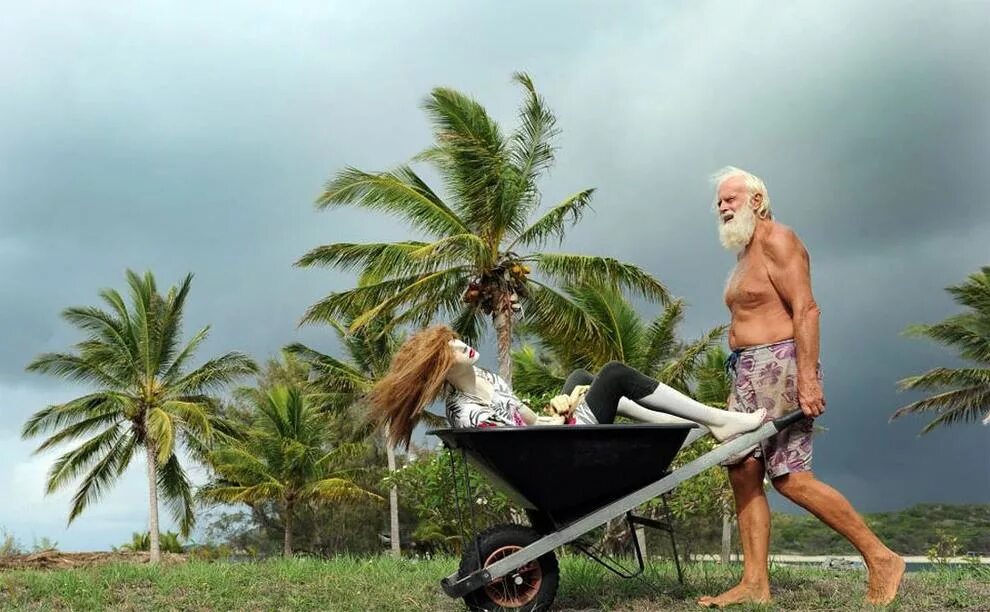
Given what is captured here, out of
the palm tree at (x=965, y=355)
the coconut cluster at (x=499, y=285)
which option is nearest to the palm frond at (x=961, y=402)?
the palm tree at (x=965, y=355)

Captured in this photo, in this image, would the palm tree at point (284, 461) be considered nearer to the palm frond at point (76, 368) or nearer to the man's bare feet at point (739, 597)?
the palm frond at point (76, 368)

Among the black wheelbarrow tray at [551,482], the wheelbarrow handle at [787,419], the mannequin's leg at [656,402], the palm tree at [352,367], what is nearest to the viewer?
the black wheelbarrow tray at [551,482]

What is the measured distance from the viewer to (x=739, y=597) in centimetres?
495

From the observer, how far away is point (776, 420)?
4703 mm

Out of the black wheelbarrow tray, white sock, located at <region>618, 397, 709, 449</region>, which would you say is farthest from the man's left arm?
white sock, located at <region>618, 397, 709, 449</region>

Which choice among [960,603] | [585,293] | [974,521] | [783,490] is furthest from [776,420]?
[974,521]

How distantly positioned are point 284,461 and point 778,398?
84.1ft

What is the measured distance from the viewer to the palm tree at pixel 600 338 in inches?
830

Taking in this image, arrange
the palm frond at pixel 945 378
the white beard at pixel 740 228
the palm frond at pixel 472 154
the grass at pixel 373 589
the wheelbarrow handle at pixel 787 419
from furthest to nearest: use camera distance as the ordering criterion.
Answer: the palm frond at pixel 945 378, the palm frond at pixel 472 154, the white beard at pixel 740 228, the grass at pixel 373 589, the wheelbarrow handle at pixel 787 419

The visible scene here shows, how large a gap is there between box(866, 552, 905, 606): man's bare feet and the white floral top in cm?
211

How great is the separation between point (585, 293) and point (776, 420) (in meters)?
16.8

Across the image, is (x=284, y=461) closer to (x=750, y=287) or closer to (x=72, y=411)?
(x=72, y=411)

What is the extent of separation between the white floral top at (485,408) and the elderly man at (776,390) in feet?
4.30

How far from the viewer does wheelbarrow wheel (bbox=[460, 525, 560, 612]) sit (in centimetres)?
458
